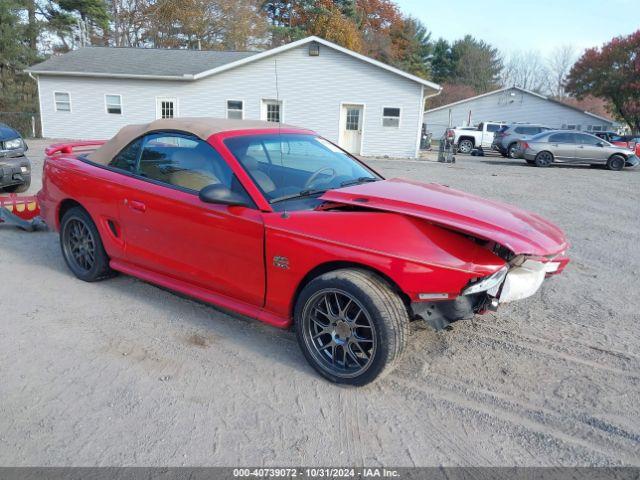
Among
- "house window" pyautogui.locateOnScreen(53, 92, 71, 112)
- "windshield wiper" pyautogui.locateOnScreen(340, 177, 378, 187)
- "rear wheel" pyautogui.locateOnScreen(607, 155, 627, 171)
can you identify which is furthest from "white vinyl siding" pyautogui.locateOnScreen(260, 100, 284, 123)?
"windshield wiper" pyautogui.locateOnScreen(340, 177, 378, 187)

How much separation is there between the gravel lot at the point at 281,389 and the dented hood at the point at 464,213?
901 mm

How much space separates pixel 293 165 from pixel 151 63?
22214 mm

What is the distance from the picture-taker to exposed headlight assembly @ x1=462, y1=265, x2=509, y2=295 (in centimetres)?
282

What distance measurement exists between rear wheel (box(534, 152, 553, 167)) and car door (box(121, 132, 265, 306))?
18.7 metres

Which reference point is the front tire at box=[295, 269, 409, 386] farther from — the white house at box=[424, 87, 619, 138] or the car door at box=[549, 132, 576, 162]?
the white house at box=[424, 87, 619, 138]

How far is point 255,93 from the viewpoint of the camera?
2169cm

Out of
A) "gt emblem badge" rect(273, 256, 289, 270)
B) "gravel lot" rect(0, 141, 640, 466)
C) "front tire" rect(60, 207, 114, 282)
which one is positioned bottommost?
"gravel lot" rect(0, 141, 640, 466)

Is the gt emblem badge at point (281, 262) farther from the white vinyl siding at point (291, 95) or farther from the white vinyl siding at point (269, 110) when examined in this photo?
the white vinyl siding at point (269, 110)

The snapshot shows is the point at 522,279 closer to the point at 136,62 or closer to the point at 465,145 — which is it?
the point at 136,62

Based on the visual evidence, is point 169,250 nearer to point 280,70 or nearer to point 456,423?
point 456,423

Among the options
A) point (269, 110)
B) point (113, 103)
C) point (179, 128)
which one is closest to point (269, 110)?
point (269, 110)

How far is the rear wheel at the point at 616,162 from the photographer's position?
773 inches

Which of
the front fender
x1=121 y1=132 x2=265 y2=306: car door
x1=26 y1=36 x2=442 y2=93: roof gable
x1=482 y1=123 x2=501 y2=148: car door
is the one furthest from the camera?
x1=482 y1=123 x2=501 y2=148: car door

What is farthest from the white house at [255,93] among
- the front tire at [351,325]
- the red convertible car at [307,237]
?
the front tire at [351,325]
